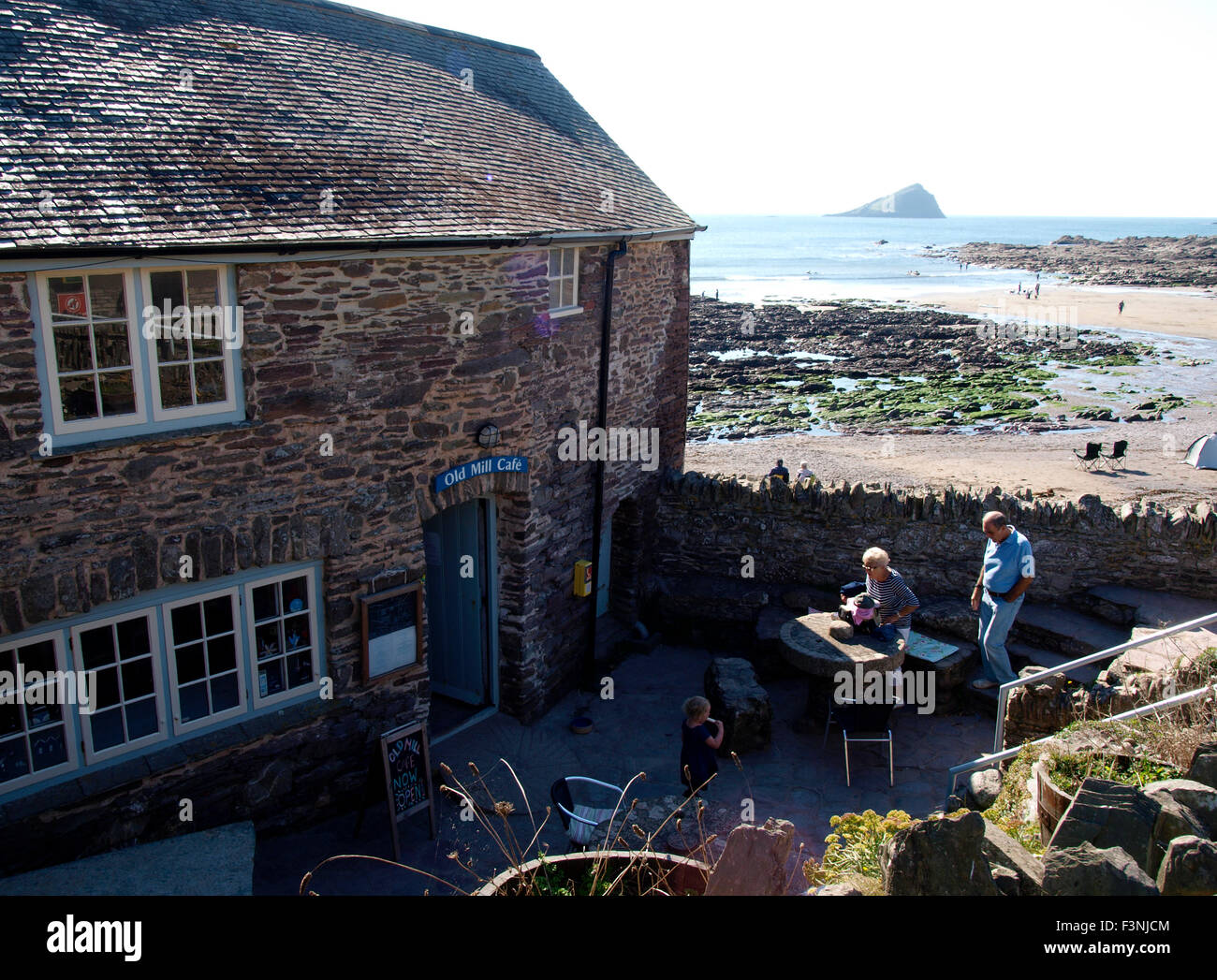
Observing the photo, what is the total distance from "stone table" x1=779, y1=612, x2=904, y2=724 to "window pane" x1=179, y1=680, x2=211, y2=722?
5.40 metres

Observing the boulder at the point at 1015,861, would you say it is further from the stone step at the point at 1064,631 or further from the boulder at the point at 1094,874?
the stone step at the point at 1064,631

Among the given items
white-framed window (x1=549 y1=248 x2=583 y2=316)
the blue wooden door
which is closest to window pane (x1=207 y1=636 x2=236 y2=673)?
the blue wooden door

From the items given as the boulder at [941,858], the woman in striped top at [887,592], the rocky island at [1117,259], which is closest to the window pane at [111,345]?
the boulder at [941,858]

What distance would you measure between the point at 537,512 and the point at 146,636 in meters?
4.29

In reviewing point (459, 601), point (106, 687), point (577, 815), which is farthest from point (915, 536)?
point (106, 687)

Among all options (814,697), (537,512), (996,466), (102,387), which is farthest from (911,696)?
(996,466)

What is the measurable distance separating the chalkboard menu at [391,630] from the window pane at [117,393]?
2.65 m

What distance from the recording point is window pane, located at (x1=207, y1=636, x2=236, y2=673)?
25.1ft

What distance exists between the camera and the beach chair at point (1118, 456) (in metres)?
22.5

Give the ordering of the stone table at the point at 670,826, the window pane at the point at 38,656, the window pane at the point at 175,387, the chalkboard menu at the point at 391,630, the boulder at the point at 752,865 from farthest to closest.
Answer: the chalkboard menu at the point at 391,630 < the window pane at the point at 175,387 < the stone table at the point at 670,826 < the window pane at the point at 38,656 < the boulder at the point at 752,865

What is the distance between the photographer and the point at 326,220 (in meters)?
7.72

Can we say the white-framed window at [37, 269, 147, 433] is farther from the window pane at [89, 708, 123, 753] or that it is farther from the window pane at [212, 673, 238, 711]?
the window pane at [212, 673, 238, 711]

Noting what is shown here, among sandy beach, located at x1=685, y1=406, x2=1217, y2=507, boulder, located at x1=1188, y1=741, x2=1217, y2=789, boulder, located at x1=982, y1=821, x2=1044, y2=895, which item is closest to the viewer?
boulder, located at x1=982, y1=821, x2=1044, y2=895

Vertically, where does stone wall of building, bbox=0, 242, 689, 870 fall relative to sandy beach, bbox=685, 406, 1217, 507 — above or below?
above
